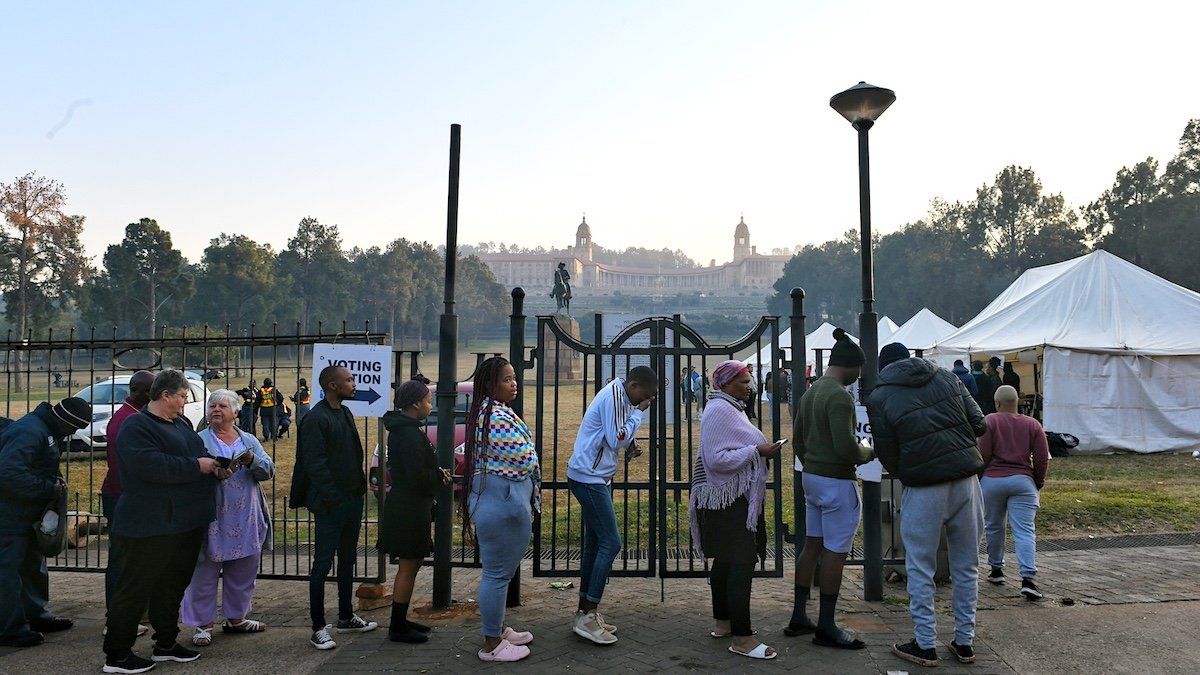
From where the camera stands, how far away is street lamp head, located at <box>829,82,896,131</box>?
5.74m

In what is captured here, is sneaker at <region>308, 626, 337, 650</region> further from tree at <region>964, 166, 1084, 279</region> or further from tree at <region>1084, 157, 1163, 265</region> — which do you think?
tree at <region>964, 166, 1084, 279</region>

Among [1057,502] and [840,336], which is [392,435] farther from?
[1057,502]

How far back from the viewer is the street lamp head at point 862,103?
5738 millimetres

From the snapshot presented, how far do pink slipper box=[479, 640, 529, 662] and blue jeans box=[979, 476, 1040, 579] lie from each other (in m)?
3.41

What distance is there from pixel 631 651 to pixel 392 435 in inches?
72.5

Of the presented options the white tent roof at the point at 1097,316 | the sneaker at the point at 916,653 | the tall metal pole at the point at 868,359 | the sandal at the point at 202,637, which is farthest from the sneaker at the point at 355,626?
the white tent roof at the point at 1097,316

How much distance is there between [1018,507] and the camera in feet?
18.7

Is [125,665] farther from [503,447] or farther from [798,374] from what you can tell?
[798,374]

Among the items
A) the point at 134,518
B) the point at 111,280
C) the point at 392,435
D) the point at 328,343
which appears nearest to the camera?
the point at 134,518

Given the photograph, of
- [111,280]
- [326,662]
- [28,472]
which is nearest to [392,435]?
[326,662]

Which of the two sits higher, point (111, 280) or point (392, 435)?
point (111, 280)

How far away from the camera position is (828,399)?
180 inches

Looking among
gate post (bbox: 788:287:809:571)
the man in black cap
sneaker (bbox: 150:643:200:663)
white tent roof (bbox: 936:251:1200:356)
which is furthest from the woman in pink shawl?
white tent roof (bbox: 936:251:1200:356)

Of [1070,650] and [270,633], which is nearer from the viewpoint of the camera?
[1070,650]
